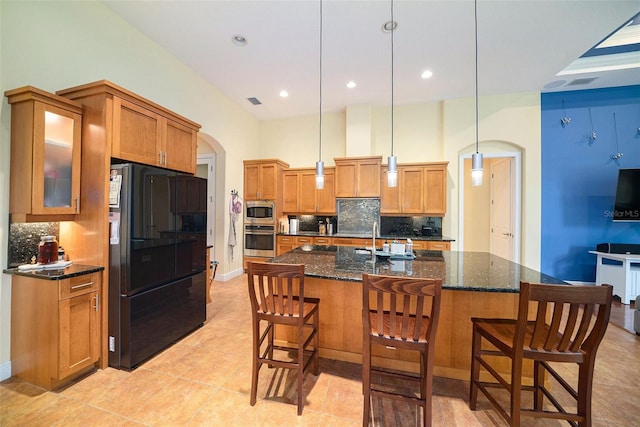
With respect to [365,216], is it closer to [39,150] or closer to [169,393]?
[169,393]

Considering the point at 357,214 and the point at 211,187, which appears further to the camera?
the point at 357,214

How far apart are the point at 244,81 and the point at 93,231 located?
3.26m

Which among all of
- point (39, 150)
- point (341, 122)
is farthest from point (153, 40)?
point (341, 122)

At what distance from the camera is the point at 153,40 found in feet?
10.4

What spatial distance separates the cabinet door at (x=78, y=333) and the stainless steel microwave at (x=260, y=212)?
3178 mm

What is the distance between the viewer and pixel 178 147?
9.21ft

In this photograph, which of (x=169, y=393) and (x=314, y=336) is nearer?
(x=169, y=393)

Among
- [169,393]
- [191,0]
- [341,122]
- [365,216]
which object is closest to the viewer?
[169,393]

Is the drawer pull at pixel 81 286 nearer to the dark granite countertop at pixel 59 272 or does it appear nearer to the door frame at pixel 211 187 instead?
the dark granite countertop at pixel 59 272

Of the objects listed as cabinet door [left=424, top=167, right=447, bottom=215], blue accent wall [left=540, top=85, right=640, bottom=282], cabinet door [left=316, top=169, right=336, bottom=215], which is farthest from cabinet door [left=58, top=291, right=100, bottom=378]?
blue accent wall [left=540, top=85, right=640, bottom=282]

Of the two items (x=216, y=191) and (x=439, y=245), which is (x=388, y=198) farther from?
(x=216, y=191)

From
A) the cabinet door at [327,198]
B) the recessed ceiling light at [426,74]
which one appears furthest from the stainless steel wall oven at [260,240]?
the recessed ceiling light at [426,74]

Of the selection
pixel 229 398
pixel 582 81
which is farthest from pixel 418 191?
pixel 229 398

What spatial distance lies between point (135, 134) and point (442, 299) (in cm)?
318
